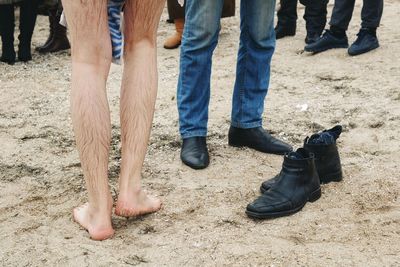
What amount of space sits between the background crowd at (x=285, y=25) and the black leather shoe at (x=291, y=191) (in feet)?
8.10

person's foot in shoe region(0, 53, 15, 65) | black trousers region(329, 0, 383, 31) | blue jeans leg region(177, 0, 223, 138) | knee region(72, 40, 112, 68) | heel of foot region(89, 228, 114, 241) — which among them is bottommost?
person's foot in shoe region(0, 53, 15, 65)

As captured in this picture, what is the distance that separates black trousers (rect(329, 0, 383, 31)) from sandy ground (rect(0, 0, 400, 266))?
0.39 meters

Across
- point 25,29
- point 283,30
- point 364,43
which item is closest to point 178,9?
point 283,30

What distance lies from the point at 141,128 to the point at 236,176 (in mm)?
655

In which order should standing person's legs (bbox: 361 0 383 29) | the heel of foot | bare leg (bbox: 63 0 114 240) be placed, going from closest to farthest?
bare leg (bbox: 63 0 114 240) → the heel of foot → standing person's legs (bbox: 361 0 383 29)

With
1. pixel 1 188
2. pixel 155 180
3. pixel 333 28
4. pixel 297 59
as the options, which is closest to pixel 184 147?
pixel 155 180

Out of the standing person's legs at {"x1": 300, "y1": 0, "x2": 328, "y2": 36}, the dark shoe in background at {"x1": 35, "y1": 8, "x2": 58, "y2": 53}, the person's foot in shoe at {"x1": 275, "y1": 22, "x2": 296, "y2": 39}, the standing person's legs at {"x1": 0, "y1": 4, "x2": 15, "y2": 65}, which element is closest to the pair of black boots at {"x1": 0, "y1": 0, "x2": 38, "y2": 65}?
the standing person's legs at {"x1": 0, "y1": 4, "x2": 15, "y2": 65}

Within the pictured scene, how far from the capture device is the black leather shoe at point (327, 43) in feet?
16.5

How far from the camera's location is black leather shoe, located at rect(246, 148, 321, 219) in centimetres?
249

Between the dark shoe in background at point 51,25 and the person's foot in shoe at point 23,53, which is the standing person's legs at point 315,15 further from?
the person's foot in shoe at point 23,53

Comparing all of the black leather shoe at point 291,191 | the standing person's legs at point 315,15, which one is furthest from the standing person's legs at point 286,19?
the black leather shoe at point 291,191

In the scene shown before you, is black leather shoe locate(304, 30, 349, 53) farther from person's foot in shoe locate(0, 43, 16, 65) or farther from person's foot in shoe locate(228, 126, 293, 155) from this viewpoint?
person's foot in shoe locate(0, 43, 16, 65)

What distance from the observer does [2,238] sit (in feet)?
7.73

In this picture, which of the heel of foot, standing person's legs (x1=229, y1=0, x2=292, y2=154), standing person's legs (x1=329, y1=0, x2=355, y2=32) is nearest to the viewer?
the heel of foot
